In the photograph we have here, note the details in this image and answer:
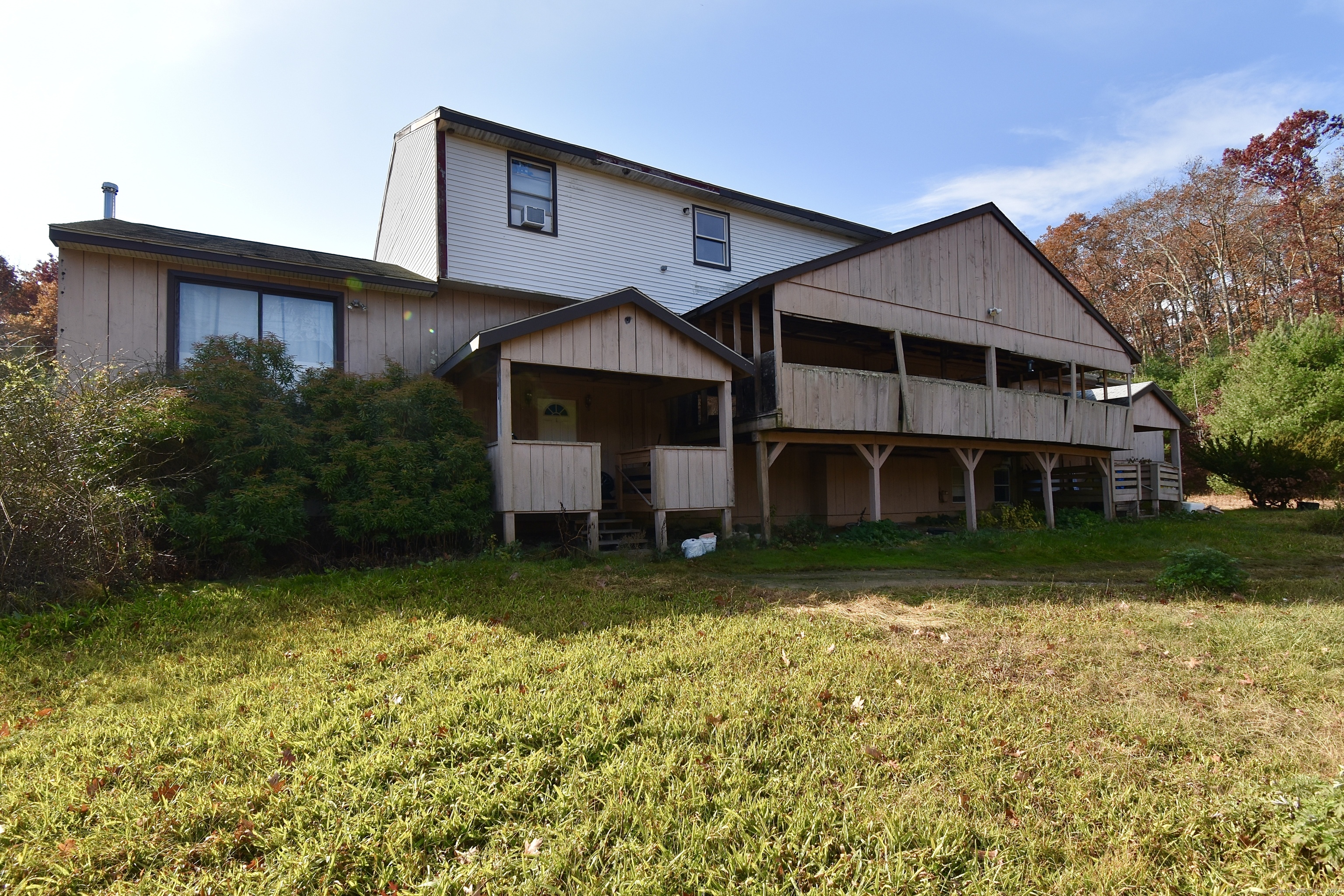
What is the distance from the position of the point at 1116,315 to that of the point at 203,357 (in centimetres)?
4544

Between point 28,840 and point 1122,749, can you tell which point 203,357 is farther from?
point 1122,749

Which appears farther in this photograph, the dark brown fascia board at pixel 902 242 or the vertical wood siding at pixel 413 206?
the dark brown fascia board at pixel 902 242

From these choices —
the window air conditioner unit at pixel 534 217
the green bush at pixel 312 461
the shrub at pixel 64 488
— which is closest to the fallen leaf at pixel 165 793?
the shrub at pixel 64 488

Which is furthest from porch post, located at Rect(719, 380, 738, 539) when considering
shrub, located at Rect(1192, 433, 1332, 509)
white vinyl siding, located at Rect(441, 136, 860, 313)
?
shrub, located at Rect(1192, 433, 1332, 509)

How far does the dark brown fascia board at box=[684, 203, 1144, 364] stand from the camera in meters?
13.4

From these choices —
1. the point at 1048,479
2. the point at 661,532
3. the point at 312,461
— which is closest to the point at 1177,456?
the point at 1048,479

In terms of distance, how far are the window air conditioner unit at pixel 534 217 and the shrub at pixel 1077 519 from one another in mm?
13926

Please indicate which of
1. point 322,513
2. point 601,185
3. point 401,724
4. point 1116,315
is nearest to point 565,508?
point 322,513

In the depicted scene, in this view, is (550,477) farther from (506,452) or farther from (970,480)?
(970,480)

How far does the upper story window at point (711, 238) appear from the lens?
15.8 meters

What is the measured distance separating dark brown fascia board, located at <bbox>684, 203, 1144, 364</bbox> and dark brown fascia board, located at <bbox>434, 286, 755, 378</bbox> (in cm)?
176

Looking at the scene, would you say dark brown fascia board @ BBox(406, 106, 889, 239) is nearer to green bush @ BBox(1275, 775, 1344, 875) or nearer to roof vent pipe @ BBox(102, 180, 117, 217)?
roof vent pipe @ BBox(102, 180, 117, 217)

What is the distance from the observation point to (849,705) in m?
4.38

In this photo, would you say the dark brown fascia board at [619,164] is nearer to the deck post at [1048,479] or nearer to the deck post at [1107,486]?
the deck post at [1048,479]
